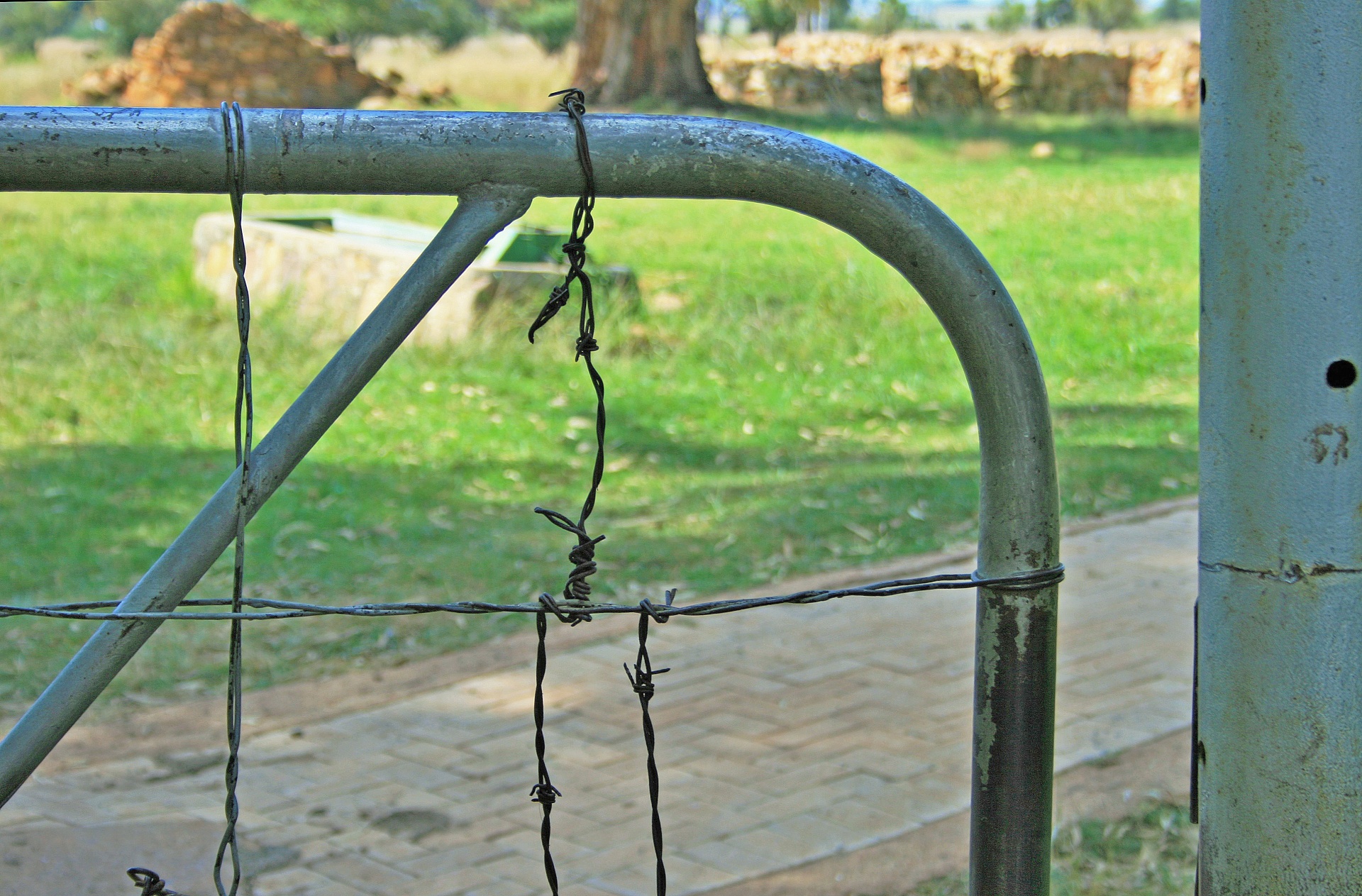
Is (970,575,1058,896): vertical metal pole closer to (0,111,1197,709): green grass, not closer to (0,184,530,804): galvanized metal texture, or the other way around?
(0,184,530,804): galvanized metal texture

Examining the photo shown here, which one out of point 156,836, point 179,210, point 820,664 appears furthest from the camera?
point 179,210

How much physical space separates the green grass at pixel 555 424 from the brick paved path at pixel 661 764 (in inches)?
26.6

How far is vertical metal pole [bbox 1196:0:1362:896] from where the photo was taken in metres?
1.24

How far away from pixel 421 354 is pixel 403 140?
7.41 m

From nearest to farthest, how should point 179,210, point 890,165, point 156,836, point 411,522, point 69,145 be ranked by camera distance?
1. point 69,145
2. point 156,836
3. point 411,522
4. point 179,210
5. point 890,165

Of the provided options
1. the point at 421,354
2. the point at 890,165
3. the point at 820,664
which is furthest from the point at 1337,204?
the point at 890,165

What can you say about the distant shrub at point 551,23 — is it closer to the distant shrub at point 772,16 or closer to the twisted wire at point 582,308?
the distant shrub at point 772,16

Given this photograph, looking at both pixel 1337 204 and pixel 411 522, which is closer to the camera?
pixel 1337 204

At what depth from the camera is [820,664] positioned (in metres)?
4.40

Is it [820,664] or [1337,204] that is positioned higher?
[1337,204]

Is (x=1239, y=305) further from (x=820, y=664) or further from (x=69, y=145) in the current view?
(x=820, y=664)

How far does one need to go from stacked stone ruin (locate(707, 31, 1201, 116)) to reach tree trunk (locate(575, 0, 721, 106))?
209 inches

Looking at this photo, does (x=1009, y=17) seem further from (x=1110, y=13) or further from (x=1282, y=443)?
(x=1282, y=443)

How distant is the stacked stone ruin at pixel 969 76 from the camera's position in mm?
25438
